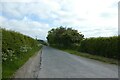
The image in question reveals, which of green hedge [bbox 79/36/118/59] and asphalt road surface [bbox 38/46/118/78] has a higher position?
green hedge [bbox 79/36/118/59]

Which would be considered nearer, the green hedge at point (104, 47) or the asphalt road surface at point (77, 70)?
the asphalt road surface at point (77, 70)

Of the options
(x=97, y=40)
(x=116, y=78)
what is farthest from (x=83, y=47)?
(x=116, y=78)

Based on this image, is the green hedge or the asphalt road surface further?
the green hedge

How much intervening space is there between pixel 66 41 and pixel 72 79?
224 feet

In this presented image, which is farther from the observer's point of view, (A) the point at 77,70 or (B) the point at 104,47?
(B) the point at 104,47

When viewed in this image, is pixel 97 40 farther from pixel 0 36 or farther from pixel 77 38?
pixel 77 38

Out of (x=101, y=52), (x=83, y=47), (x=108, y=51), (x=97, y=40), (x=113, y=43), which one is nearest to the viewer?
(x=113, y=43)

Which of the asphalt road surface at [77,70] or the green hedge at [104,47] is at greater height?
the green hedge at [104,47]

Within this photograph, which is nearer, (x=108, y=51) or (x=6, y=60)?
(x=6, y=60)

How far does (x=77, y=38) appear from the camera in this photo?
254 feet

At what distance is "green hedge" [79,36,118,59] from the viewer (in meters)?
28.0

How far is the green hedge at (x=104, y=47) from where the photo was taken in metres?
28.0

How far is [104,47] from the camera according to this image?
32562 mm

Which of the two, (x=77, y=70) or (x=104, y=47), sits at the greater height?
(x=104, y=47)
